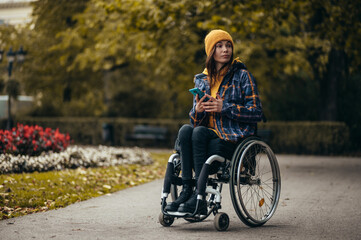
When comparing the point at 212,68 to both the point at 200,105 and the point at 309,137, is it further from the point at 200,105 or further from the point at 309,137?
the point at 309,137

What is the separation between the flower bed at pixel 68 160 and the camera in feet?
30.6

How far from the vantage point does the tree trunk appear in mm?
17812

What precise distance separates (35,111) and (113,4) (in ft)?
42.0

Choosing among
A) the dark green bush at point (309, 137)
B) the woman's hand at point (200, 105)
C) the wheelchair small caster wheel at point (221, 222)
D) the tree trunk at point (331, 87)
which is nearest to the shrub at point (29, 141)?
the woman's hand at point (200, 105)

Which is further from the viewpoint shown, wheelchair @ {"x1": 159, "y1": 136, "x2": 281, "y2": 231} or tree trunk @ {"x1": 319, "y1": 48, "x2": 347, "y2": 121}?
tree trunk @ {"x1": 319, "y1": 48, "x2": 347, "y2": 121}

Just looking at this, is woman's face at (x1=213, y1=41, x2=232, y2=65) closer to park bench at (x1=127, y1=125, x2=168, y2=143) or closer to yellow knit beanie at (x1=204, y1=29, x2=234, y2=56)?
yellow knit beanie at (x1=204, y1=29, x2=234, y2=56)

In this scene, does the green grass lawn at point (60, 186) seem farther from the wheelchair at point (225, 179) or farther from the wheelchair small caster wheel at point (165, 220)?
the wheelchair at point (225, 179)

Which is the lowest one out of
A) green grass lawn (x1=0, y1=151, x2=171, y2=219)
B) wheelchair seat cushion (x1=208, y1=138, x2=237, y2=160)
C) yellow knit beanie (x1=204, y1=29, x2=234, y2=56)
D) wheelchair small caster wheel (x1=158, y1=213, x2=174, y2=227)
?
green grass lawn (x1=0, y1=151, x2=171, y2=219)

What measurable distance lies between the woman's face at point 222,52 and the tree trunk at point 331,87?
12902 mm

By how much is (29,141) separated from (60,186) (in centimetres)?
272

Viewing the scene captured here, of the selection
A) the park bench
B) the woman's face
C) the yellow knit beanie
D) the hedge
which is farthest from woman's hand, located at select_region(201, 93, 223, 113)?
the park bench

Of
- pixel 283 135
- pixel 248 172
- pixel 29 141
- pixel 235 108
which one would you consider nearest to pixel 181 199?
pixel 248 172

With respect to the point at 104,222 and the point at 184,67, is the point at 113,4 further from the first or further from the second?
the point at 104,222

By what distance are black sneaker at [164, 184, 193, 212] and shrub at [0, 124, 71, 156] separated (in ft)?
17.9
